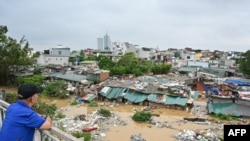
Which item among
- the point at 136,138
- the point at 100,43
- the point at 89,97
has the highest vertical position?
the point at 100,43

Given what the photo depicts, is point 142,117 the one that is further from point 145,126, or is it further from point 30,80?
point 30,80

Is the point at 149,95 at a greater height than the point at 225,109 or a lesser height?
greater

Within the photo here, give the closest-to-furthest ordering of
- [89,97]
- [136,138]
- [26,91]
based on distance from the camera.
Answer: [26,91], [136,138], [89,97]

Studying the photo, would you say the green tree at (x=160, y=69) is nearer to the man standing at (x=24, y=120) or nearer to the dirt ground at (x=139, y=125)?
the dirt ground at (x=139, y=125)

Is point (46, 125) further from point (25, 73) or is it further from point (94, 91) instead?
point (25, 73)

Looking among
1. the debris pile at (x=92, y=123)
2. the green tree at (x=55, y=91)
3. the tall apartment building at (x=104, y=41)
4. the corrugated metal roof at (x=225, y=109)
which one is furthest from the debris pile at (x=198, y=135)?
the tall apartment building at (x=104, y=41)

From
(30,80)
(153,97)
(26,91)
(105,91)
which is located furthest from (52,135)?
(30,80)

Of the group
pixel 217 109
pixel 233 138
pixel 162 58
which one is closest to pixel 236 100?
pixel 217 109

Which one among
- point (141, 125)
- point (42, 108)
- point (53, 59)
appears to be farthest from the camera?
point (53, 59)
